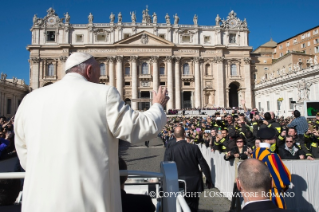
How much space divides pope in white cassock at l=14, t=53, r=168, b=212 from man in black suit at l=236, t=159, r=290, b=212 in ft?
3.17

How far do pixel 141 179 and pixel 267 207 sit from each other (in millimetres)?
1424

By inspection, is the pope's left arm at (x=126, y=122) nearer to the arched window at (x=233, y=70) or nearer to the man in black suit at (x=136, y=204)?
the man in black suit at (x=136, y=204)

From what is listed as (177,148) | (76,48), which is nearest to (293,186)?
(177,148)

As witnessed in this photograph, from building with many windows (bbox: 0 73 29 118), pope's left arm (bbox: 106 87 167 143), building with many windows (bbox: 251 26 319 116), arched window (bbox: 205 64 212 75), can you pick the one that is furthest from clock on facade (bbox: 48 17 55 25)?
pope's left arm (bbox: 106 87 167 143)

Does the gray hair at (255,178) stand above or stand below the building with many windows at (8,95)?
below

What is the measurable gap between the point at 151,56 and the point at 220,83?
1390cm

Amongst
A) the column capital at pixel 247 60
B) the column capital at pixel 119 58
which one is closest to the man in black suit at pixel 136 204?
the column capital at pixel 119 58

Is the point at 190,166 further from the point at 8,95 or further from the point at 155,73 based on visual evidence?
the point at 155,73

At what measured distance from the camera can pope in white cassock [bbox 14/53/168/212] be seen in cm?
153

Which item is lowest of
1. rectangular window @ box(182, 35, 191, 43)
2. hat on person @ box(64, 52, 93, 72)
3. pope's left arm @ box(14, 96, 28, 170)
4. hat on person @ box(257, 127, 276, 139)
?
hat on person @ box(257, 127, 276, 139)

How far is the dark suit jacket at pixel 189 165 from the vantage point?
4.20 m

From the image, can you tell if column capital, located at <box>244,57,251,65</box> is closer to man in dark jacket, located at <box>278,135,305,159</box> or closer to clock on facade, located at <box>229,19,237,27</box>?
clock on facade, located at <box>229,19,237,27</box>

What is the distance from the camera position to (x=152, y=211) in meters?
2.27

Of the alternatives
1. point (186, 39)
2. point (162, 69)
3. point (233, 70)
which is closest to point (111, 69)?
point (162, 69)
